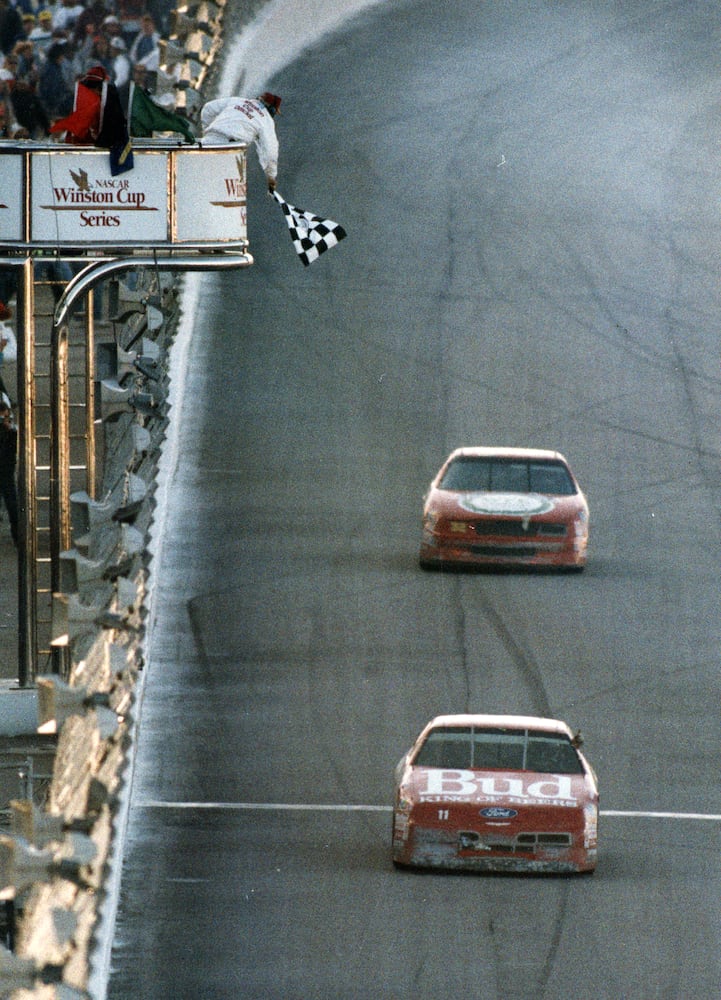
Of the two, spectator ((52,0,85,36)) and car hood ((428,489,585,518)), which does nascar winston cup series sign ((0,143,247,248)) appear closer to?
car hood ((428,489,585,518))

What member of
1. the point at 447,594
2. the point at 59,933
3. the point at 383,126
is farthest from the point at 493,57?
the point at 59,933

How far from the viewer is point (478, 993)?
12188 mm

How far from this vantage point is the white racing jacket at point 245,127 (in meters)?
16.0

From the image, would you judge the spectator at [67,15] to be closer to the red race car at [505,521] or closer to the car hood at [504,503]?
the red race car at [505,521]

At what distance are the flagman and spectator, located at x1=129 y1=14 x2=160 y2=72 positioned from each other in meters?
13.4

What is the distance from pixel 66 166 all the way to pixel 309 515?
27.8 feet

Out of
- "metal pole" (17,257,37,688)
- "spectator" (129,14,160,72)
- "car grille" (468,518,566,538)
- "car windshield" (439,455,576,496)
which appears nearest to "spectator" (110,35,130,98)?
"spectator" (129,14,160,72)

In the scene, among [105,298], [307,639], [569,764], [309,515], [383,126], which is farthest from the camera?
[383,126]

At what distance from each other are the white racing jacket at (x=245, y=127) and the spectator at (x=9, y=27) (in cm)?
1390

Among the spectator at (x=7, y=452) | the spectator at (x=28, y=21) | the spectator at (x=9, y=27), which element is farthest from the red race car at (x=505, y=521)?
the spectator at (x=28, y=21)

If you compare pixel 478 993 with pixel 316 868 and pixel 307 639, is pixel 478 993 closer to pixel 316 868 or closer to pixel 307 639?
pixel 316 868

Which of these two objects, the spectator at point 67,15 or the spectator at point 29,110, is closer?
the spectator at point 29,110

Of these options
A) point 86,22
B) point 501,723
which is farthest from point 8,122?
point 501,723

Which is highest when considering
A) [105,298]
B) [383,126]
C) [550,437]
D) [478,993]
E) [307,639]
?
[383,126]
